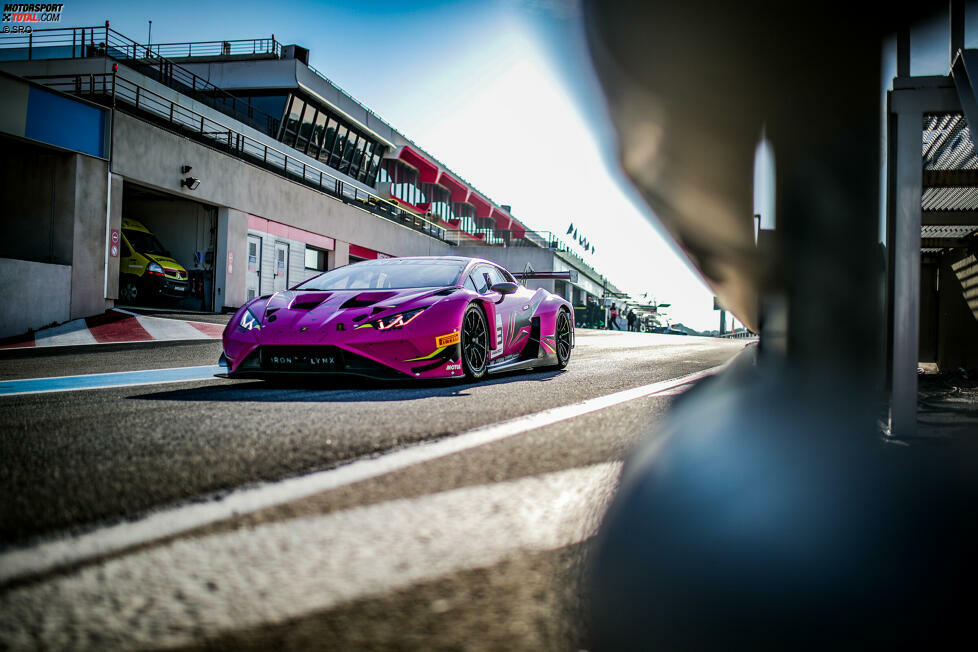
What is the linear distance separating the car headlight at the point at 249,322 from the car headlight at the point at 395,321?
2.99ft

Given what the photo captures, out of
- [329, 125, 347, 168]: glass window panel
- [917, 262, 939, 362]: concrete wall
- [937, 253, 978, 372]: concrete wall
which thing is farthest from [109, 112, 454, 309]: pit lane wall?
[937, 253, 978, 372]: concrete wall

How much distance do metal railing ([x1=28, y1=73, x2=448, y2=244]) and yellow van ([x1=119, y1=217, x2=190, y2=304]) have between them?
124 inches

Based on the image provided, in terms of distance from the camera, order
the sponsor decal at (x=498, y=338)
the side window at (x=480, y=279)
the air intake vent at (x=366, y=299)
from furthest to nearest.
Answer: the side window at (x=480, y=279) → the sponsor decal at (x=498, y=338) → the air intake vent at (x=366, y=299)

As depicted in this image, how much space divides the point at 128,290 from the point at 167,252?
1.97 m

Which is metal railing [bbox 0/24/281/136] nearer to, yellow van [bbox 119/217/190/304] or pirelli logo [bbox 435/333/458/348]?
yellow van [bbox 119/217/190/304]

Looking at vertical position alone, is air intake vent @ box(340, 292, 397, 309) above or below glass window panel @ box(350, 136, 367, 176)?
below

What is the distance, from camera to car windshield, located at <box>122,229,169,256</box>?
1866 cm

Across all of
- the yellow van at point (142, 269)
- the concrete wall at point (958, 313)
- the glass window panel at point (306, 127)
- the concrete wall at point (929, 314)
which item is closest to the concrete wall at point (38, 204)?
the yellow van at point (142, 269)

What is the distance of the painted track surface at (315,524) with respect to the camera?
3.71ft

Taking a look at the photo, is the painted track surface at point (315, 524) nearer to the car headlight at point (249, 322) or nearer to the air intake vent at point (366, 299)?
the car headlight at point (249, 322)

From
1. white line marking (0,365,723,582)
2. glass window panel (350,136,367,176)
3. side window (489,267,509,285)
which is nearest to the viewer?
white line marking (0,365,723,582)

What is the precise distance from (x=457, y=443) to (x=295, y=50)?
3431cm

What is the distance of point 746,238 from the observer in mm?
4996

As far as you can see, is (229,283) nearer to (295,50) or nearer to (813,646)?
(295,50)
